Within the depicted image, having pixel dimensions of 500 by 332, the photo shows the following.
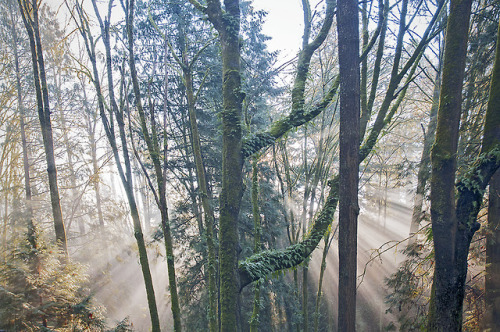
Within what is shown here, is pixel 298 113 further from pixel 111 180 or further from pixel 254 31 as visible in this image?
pixel 111 180

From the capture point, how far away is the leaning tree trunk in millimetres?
3203

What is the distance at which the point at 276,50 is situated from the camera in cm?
885

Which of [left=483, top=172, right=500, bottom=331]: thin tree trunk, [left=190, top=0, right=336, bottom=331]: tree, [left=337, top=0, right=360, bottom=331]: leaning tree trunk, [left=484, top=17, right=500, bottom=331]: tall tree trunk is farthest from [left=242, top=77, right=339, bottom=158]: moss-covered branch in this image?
[left=483, top=172, right=500, bottom=331]: thin tree trunk

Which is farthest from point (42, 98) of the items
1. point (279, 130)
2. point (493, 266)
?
point (493, 266)

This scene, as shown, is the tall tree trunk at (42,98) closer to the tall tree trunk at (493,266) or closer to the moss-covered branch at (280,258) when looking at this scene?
the moss-covered branch at (280,258)

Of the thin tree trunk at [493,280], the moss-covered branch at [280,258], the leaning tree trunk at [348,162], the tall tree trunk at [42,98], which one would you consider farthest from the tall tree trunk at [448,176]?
the tall tree trunk at [42,98]

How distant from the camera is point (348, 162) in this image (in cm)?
325

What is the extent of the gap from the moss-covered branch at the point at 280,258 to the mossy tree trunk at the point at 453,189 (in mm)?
1389

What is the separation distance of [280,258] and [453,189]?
237 centimetres

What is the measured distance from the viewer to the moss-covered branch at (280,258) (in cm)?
357

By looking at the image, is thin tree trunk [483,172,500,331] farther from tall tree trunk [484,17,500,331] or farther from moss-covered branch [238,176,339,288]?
moss-covered branch [238,176,339,288]

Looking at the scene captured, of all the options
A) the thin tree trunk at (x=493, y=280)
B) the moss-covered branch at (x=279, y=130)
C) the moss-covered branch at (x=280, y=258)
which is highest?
the moss-covered branch at (x=279, y=130)

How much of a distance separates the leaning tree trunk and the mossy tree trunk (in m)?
1.06

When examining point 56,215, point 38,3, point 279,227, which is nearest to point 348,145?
point 56,215
